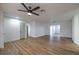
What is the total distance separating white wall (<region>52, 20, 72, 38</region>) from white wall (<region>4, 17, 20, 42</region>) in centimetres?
95

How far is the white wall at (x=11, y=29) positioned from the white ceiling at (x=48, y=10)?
0.15m

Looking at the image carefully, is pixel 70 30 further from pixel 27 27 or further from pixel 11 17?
pixel 11 17

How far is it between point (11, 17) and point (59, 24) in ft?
4.01

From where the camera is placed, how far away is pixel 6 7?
1.75 meters

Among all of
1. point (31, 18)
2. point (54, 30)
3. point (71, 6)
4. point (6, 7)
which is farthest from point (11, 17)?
point (71, 6)

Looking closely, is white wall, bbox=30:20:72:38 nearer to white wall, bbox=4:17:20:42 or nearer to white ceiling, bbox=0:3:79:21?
white ceiling, bbox=0:3:79:21

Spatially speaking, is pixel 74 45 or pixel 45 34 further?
pixel 45 34

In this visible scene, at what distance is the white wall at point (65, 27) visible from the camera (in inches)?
78.7

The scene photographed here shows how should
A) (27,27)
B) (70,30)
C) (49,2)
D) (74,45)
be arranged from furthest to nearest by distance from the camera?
(27,27)
(70,30)
(74,45)
(49,2)

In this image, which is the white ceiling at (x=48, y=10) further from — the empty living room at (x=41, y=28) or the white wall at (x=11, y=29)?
the white wall at (x=11, y=29)

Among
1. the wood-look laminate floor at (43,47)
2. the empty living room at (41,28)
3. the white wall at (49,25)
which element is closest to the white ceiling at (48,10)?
the empty living room at (41,28)

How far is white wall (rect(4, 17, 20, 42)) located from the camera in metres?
1.86

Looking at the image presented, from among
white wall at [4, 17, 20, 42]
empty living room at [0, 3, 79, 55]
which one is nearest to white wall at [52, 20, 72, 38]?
empty living room at [0, 3, 79, 55]
